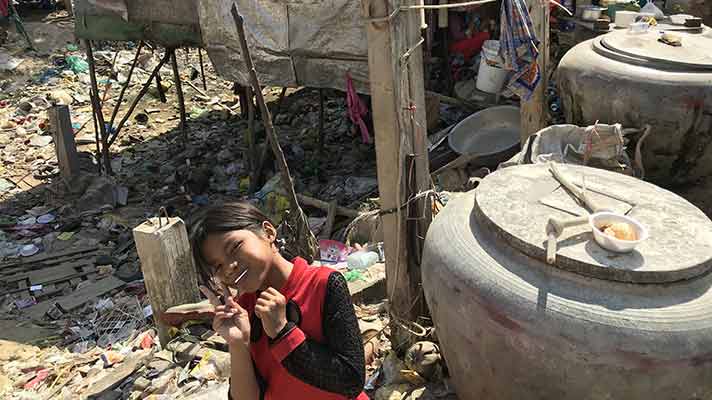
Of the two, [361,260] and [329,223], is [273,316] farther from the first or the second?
[329,223]

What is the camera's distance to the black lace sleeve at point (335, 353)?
171 cm

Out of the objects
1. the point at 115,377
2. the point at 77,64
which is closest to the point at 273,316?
the point at 115,377

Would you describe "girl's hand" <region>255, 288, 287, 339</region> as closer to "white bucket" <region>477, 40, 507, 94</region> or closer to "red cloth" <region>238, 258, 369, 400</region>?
"red cloth" <region>238, 258, 369, 400</region>

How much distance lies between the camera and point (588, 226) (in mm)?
2533

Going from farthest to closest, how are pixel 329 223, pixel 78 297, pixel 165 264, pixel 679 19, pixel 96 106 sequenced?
pixel 96 106 < pixel 329 223 < pixel 78 297 < pixel 679 19 < pixel 165 264

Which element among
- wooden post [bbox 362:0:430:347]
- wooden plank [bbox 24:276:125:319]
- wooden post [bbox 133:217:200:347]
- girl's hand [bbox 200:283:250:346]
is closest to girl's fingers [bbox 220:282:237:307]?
girl's hand [bbox 200:283:250:346]

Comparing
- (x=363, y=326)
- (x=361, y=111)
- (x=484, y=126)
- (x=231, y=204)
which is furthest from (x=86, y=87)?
(x=231, y=204)

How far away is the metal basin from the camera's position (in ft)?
23.0

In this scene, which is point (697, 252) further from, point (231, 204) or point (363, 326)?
point (363, 326)

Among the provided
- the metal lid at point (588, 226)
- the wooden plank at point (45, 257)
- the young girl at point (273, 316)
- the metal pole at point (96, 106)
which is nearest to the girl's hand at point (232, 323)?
the young girl at point (273, 316)

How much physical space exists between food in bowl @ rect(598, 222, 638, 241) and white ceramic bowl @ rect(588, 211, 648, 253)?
16mm

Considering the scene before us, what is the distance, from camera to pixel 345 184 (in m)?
7.91

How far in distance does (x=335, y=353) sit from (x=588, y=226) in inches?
55.5

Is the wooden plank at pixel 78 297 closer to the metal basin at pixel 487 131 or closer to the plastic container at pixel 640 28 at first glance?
the metal basin at pixel 487 131
